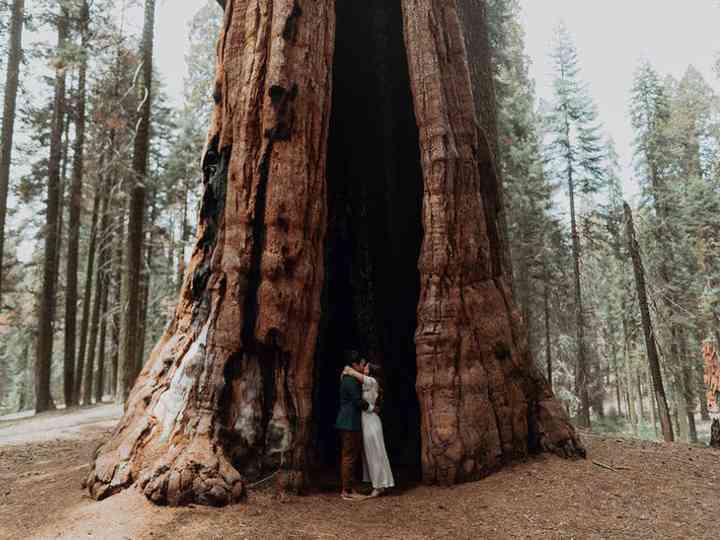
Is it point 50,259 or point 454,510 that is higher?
point 50,259

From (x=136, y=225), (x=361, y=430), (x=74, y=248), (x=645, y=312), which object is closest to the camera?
(x=361, y=430)

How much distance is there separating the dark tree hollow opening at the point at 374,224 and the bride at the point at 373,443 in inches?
51.0

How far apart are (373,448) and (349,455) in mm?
348

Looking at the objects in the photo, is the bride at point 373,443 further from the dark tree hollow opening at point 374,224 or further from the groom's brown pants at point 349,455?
the dark tree hollow opening at point 374,224

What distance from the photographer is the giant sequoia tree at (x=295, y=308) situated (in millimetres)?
5590

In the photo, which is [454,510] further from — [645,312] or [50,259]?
[50,259]

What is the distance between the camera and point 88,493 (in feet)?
18.0

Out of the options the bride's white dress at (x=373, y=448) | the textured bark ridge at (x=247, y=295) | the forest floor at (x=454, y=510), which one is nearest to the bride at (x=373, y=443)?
the bride's white dress at (x=373, y=448)

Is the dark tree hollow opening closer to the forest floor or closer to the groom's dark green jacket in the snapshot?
the groom's dark green jacket

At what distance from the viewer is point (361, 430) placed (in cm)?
638

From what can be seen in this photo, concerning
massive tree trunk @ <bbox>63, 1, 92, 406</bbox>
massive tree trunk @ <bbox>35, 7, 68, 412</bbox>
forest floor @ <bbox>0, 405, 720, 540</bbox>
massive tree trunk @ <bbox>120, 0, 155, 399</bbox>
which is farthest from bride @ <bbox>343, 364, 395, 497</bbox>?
massive tree trunk @ <bbox>63, 1, 92, 406</bbox>

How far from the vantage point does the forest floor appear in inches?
175

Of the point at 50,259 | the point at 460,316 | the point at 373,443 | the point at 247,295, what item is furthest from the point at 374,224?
the point at 50,259

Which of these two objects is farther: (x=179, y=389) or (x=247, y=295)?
(x=247, y=295)
